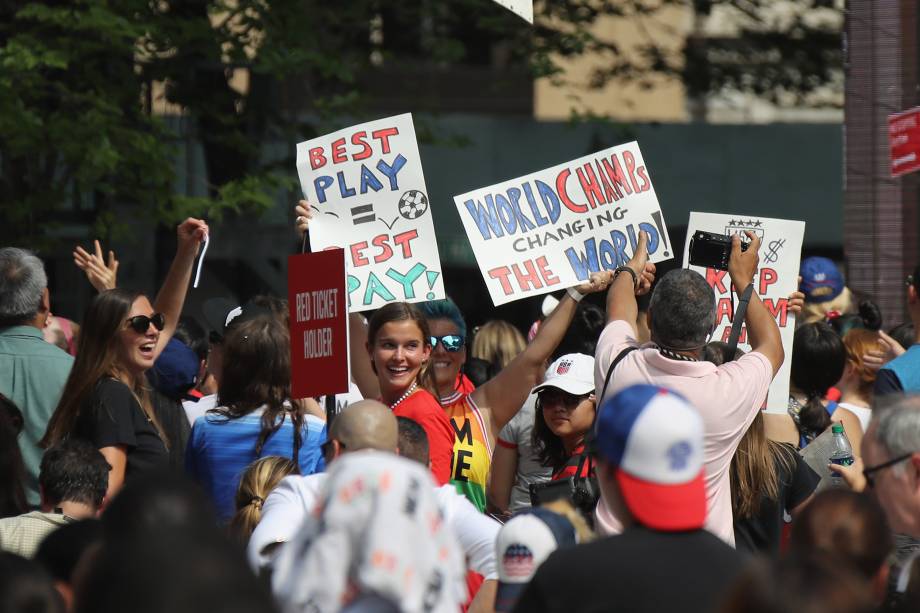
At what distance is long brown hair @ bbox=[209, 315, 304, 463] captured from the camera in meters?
5.42

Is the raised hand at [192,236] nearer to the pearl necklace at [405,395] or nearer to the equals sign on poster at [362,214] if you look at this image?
the equals sign on poster at [362,214]

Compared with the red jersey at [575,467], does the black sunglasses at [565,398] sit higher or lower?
higher

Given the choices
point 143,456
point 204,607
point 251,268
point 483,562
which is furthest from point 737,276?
point 251,268

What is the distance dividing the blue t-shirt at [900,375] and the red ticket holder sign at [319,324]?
7.06 ft

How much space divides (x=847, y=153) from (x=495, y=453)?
13.6ft

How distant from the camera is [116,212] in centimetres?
1116

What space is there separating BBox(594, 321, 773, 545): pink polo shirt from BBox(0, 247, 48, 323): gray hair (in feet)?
8.65

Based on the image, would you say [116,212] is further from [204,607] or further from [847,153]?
[204,607]

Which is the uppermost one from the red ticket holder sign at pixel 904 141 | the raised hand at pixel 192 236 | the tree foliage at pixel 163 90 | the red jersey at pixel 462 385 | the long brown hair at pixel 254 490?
the tree foliage at pixel 163 90

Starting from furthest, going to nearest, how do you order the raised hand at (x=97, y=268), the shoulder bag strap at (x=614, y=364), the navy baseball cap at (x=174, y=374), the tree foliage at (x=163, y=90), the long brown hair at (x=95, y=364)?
the tree foliage at (x=163, y=90) → the raised hand at (x=97, y=268) → the navy baseball cap at (x=174, y=374) → the long brown hair at (x=95, y=364) → the shoulder bag strap at (x=614, y=364)

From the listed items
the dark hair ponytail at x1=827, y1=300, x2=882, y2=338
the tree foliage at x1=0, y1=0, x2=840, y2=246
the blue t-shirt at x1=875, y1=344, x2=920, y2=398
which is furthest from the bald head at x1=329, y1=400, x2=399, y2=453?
the tree foliage at x1=0, y1=0, x2=840, y2=246

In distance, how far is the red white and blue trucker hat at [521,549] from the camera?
3.55 m

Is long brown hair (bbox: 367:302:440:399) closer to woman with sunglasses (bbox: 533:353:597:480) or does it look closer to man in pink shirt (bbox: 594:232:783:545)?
woman with sunglasses (bbox: 533:353:597:480)

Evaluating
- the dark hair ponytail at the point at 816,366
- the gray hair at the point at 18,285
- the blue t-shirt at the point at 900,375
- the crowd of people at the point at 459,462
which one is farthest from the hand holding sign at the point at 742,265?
the gray hair at the point at 18,285
